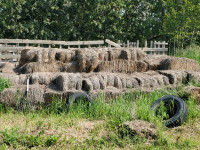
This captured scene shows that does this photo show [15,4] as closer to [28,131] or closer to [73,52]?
[73,52]

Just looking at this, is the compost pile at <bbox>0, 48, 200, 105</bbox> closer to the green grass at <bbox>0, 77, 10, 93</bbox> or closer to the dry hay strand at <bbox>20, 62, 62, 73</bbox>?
the dry hay strand at <bbox>20, 62, 62, 73</bbox>

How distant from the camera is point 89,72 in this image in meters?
8.02

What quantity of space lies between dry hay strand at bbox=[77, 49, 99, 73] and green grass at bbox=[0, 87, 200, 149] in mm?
1892

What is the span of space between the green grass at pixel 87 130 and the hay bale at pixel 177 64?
2802 millimetres

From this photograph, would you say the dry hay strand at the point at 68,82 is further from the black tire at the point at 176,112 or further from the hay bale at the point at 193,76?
the hay bale at the point at 193,76

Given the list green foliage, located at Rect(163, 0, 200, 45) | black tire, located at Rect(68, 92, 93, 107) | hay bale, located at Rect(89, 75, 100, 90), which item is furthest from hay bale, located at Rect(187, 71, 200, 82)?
green foliage, located at Rect(163, 0, 200, 45)

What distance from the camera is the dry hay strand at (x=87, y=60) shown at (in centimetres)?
781

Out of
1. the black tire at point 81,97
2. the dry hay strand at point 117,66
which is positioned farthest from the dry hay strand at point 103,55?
the black tire at point 81,97

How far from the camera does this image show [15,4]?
750 inches

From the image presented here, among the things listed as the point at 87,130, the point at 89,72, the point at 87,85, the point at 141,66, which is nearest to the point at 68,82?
the point at 87,85

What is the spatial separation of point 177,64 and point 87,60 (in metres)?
3.03

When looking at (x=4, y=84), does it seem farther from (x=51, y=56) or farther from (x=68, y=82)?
(x=51, y=56)

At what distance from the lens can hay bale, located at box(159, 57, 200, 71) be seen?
8781 mm

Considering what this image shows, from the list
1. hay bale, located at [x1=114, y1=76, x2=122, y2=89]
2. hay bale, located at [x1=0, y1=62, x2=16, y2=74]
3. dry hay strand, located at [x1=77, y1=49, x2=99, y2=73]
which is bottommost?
hay bale, located at [x1=114, y1=76, x2=122, y2=89]
